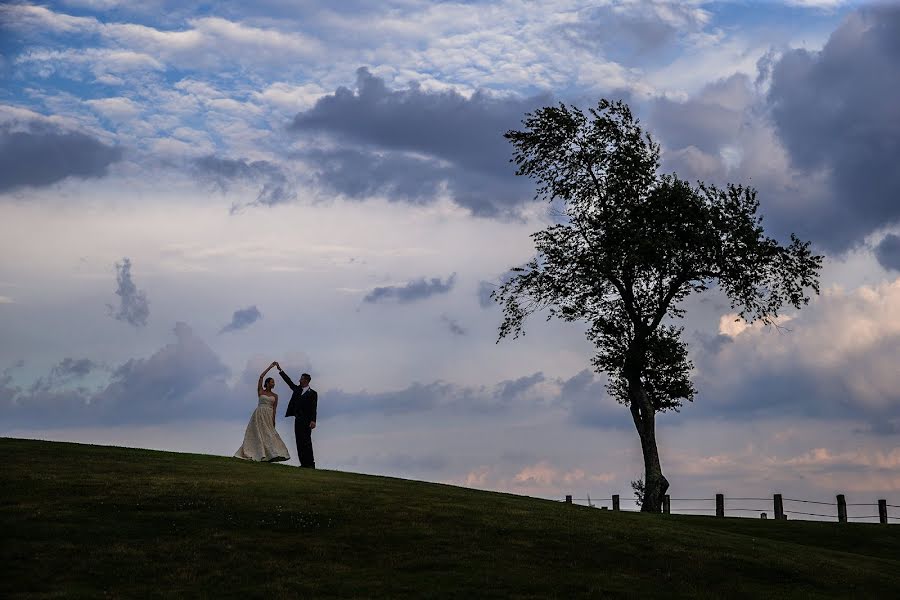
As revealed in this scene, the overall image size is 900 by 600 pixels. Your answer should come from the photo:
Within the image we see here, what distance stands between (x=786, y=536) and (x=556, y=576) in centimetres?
1916

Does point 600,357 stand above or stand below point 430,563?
above

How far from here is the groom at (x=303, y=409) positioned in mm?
41000

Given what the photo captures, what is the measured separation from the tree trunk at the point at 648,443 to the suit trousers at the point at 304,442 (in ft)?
61.1

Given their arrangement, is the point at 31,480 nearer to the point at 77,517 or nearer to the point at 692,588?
the point at 77,517

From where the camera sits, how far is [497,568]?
85.8 ft

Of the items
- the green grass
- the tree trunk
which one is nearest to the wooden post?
the tree trunk

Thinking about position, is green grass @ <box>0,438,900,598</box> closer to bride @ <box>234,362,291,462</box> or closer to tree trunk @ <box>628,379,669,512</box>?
bride @ <box>234,362,291,462</box>

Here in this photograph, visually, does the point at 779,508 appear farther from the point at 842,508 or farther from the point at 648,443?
the point at 648,443

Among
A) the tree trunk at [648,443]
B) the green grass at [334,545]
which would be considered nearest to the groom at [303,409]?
the green grass at [334,545]

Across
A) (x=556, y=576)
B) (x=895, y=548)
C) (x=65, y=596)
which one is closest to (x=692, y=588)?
(x=556, y=576)

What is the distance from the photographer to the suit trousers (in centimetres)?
4184

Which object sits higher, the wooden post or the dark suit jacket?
the dark suit jacket

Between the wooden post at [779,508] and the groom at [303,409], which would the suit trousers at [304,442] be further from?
the wooden post at [779,508]

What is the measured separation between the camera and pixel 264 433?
134 feet
